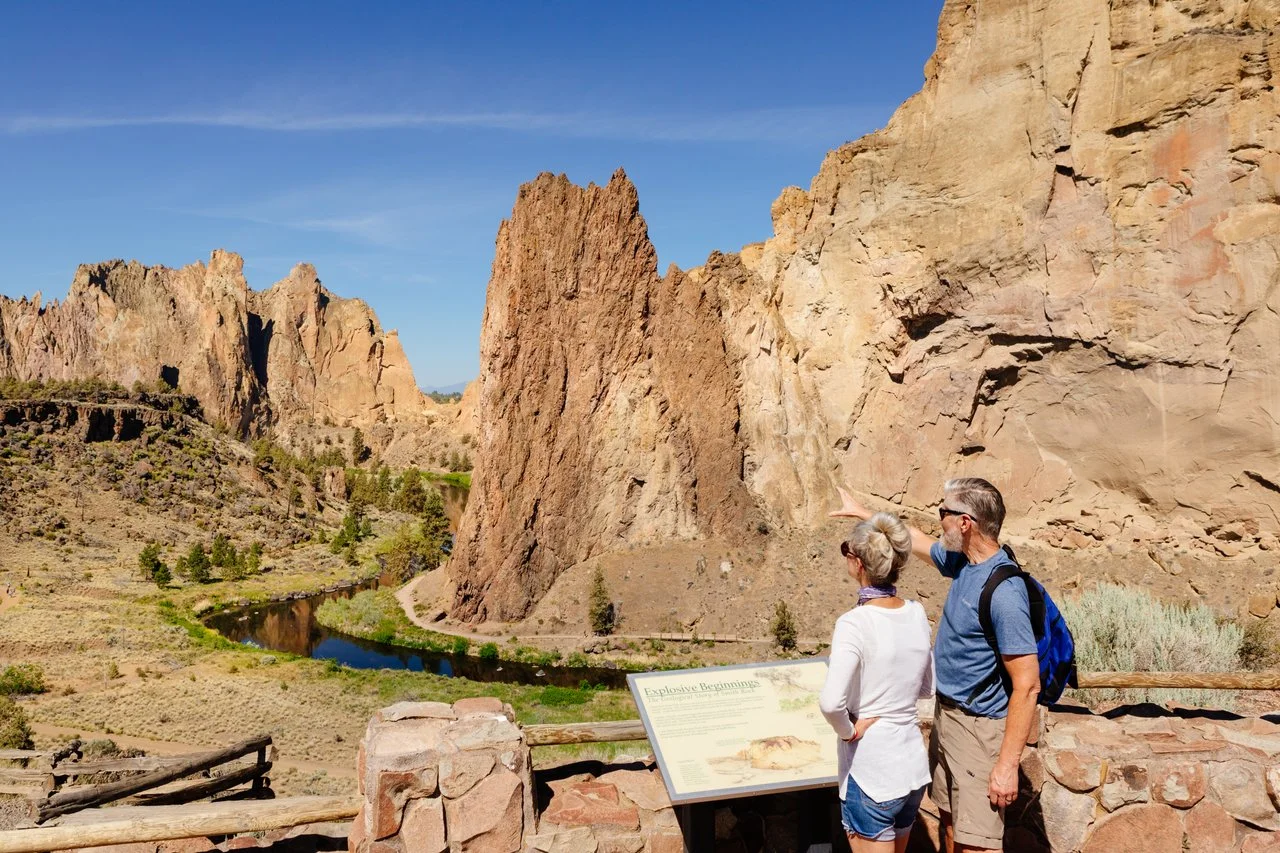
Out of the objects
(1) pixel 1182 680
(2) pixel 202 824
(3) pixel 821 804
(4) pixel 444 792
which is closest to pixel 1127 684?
(1) pixel 1182 680

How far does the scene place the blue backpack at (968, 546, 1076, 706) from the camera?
4465 mm

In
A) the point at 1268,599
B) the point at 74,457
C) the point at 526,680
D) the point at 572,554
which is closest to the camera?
the point at 1268,599

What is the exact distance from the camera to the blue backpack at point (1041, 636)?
4.46 metres

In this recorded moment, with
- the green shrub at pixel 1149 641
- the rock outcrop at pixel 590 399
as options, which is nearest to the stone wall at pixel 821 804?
the green shrub at pixel 1149 641

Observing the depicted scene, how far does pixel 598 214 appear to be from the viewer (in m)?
44.7

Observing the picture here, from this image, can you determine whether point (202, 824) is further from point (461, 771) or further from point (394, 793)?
point (461, 771)

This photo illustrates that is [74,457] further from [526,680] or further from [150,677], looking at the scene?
[526,680]

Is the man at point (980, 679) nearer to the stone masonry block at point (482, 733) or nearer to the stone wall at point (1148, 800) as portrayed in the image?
the stone wall at point (1148, 800)

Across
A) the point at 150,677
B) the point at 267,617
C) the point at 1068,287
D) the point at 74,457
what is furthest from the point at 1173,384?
the point at 74,457

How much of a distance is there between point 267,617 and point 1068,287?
4439 centimetres

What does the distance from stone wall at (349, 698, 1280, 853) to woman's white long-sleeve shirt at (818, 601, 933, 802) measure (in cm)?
148

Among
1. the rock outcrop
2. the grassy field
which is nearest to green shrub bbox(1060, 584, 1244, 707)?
the grassy field

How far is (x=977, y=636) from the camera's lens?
461cm

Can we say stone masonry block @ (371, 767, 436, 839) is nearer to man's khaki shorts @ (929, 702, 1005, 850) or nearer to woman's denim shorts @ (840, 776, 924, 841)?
woman's denim shorts @ (840, 776, 924, 841)
